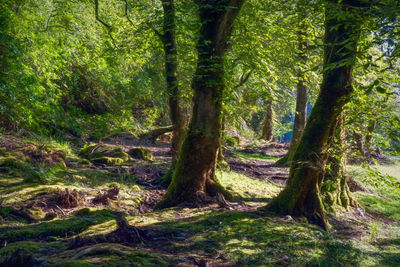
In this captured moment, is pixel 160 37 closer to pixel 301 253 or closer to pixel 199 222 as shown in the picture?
pixel 199 222

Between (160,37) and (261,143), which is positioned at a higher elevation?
(160,37)

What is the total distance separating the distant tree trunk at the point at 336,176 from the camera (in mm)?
7444

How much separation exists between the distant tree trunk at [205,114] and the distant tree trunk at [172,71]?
1253 mm

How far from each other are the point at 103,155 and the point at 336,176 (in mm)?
9357

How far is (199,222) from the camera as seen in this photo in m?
6.36

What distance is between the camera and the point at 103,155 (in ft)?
46.1

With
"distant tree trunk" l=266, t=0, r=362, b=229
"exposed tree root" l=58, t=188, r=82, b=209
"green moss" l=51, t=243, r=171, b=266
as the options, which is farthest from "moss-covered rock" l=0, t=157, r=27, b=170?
"distant tree trunk" l=266, t=0, r=362, b=229

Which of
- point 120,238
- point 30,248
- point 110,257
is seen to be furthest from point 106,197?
point 110,257

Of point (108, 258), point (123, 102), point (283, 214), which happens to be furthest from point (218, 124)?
point (108, 258)

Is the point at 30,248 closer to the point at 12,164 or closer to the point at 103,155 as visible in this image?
the point at 12,164

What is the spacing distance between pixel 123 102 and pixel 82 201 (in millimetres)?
4435

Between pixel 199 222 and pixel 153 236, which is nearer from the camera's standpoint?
pixel 153 236

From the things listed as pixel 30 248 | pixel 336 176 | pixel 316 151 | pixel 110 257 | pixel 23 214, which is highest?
pixel 316 151

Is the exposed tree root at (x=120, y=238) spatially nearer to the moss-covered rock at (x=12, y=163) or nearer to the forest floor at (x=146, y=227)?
the forest floor at (x=146, y=227)
